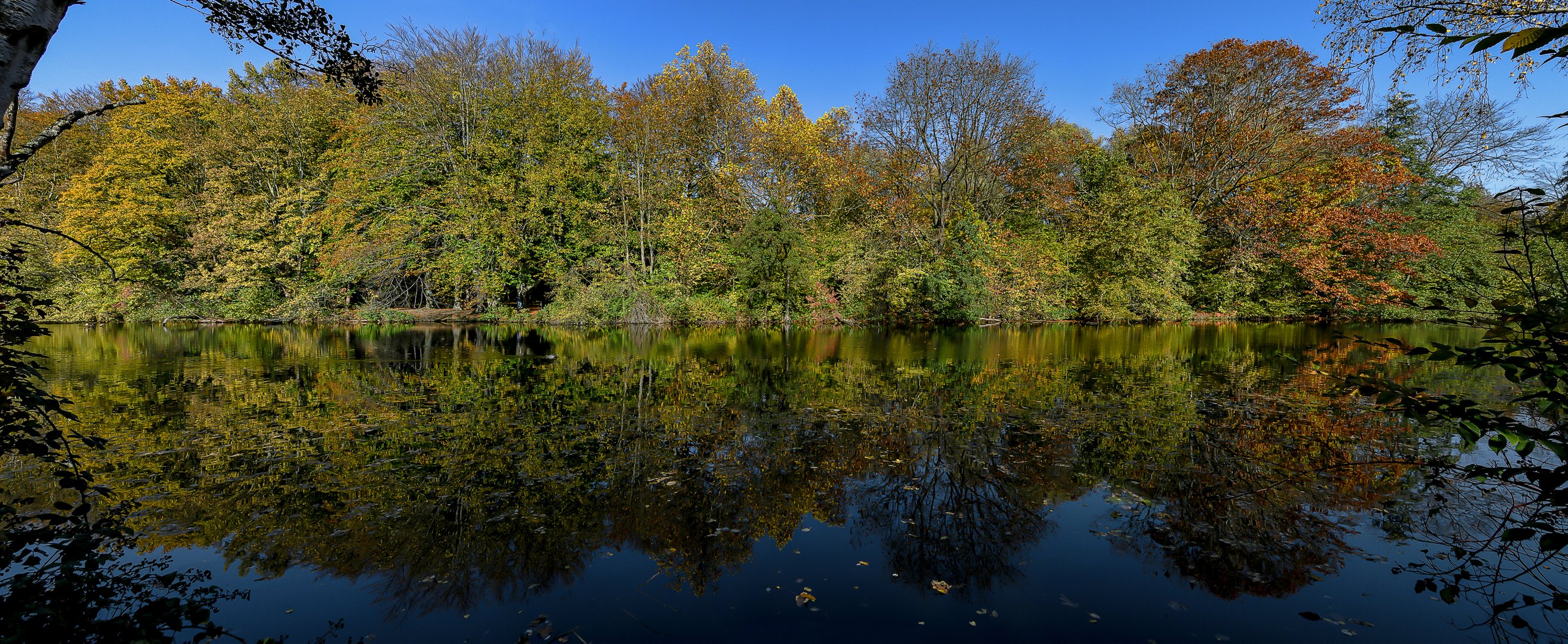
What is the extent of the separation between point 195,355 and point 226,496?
14.3m

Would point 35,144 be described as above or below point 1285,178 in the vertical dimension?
below

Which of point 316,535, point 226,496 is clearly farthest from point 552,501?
point 226,496

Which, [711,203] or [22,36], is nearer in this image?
[22,36]

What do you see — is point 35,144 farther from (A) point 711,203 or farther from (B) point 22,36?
(A) point 711,203

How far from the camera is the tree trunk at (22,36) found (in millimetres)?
2594

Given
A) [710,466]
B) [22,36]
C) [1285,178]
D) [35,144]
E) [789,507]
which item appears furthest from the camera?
[1285,178]

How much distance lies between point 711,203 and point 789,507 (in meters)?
25.6

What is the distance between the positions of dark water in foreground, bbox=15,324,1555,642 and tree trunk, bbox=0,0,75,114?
3.14m

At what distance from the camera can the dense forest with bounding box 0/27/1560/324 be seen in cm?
2789

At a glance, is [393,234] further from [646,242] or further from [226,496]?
[226,496]

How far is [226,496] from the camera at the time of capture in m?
5.89

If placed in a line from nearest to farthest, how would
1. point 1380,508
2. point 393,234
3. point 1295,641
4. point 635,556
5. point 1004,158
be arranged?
point 1295,641
point 635,556
point 1380,508
point 393,234
point 1004,158

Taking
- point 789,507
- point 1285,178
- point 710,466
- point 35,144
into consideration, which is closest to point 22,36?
point 35,144

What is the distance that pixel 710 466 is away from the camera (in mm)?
7027
